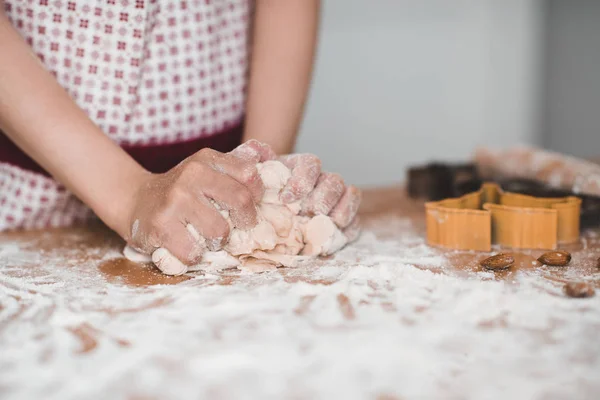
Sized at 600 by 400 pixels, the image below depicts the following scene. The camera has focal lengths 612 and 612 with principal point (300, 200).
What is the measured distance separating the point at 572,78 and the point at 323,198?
2.39 meters

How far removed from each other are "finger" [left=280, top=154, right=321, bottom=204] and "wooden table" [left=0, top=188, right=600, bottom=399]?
105 mm

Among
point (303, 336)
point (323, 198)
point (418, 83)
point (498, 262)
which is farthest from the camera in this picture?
point (418, 83)

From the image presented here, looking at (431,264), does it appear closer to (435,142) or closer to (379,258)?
(379,258)

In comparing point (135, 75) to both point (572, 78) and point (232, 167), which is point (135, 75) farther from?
point (572, 78)

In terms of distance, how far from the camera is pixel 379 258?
0.90m

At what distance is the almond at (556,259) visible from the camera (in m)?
0.84

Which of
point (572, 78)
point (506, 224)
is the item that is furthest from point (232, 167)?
point (572, 78)

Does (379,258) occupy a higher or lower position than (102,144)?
lower

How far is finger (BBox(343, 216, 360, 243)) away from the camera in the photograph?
38.6 inches

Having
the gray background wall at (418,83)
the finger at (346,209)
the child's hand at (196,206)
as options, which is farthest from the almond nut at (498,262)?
the gray background wall at (418,83)

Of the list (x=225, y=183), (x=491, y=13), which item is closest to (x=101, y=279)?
(x=225, y=183)

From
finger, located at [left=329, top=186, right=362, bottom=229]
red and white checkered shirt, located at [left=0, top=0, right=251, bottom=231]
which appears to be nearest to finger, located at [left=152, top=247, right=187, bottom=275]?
finger, located at [left=329, top=186, right=362, bottom=229]

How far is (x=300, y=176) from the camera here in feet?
3.03

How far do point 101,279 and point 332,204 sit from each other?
1.16ft
